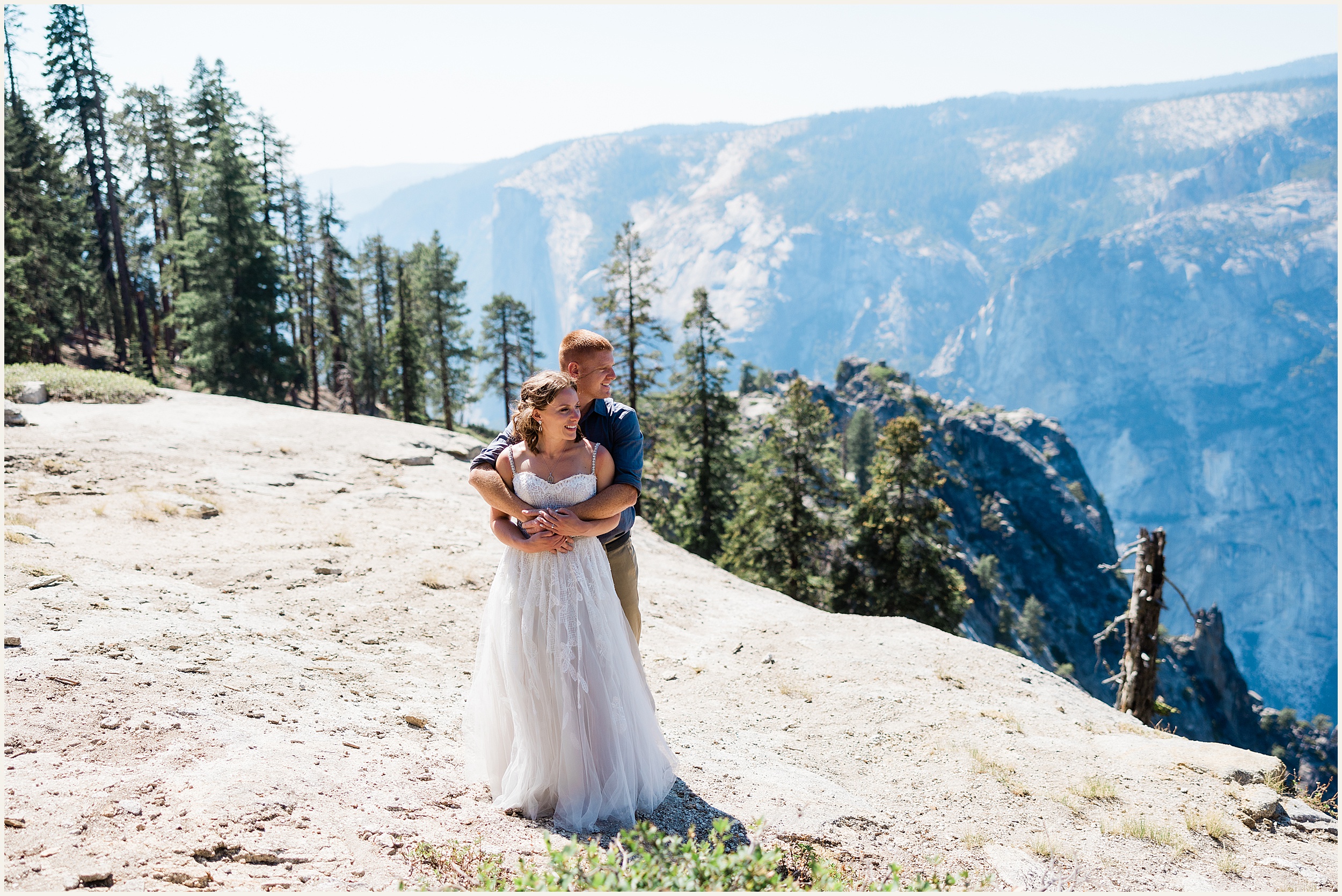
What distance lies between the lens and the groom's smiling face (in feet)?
15.2

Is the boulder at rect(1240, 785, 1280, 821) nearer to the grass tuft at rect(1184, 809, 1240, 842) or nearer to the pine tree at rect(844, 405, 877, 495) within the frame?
the grass tuft at rect(1184, 809, 1240, 842)

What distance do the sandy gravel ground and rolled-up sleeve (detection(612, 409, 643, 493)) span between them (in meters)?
2.14

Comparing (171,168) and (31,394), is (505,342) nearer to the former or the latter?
(171,168)

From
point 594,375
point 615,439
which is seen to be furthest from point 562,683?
point 594,375

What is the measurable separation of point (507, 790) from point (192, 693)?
2.54m

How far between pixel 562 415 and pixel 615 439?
567 millimetres

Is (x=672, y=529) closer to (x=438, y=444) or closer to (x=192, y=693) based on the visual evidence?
(x=438, y=444)

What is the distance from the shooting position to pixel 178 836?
3.61m

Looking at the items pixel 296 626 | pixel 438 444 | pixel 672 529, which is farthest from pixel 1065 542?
pixel 296 626

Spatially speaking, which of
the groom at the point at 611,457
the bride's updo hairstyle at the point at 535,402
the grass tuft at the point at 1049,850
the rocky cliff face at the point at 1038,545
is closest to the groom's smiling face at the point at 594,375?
the groom at the point at 611,457

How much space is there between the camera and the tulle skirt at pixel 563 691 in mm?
4395

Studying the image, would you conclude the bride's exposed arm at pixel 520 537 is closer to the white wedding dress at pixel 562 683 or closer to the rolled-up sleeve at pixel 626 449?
the white wedding dress at pixel 562 683

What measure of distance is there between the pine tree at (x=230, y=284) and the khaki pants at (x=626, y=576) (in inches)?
1105

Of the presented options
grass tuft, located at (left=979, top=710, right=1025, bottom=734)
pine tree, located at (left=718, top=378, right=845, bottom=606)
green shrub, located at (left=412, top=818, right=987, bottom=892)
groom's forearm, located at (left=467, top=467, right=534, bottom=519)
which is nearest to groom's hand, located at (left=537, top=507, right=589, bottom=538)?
groom's forearm, located at (left=467, top=467, right=534, bottom=519)
